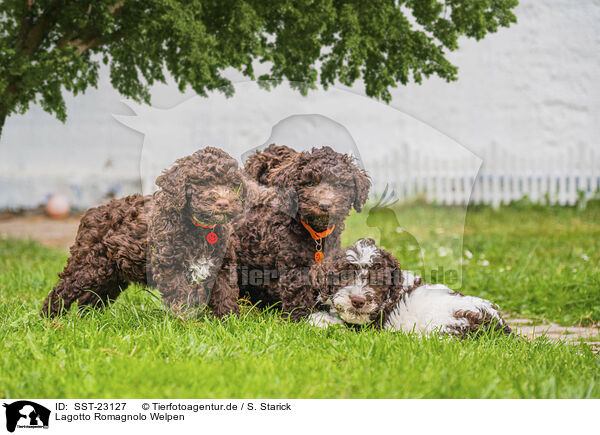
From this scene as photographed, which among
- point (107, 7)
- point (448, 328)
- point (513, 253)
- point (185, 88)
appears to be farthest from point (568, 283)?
point (107, 7)

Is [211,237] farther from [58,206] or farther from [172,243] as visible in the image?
[58,206]

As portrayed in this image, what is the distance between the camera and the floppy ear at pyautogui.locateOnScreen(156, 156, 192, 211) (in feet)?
11.2

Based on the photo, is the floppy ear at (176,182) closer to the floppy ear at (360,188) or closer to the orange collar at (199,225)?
the orange collar at (199,225)

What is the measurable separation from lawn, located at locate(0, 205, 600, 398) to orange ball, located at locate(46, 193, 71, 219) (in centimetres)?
263

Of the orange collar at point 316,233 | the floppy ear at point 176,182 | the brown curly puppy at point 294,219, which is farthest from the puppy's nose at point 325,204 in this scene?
the floppy ear at point 176,182

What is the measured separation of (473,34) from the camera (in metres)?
8.62

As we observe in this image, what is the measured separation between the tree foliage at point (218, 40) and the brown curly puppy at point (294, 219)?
3.00m

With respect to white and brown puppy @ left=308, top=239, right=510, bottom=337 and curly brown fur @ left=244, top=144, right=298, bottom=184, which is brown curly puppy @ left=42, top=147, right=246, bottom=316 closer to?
curly brown fur @ left=244, top=144, right=298, bottom=184

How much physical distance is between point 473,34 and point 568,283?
4.32 metres

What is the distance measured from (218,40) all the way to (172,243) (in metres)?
5.14

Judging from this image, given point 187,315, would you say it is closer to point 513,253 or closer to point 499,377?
point 499,377

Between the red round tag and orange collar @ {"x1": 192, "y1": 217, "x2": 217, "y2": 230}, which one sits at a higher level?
orange collar @ {"x1": 192, "y1": 217, "x2": 217, "y2": 230}
